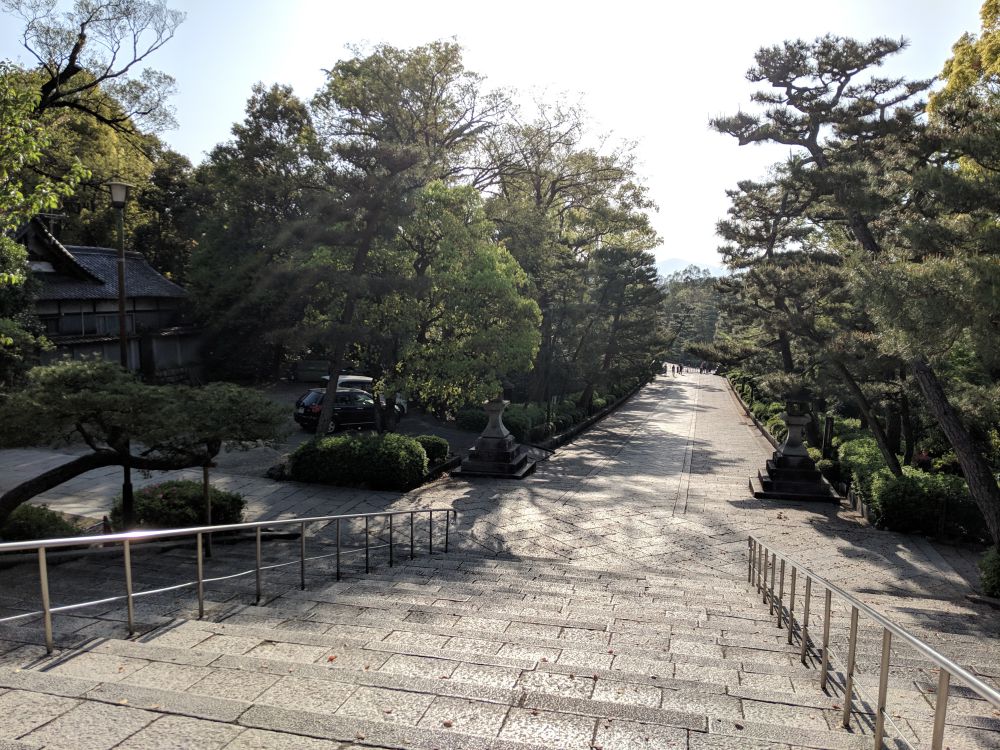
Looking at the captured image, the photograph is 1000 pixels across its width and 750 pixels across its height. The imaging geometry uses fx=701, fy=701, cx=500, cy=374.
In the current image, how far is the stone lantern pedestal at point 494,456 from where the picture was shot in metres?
18.1

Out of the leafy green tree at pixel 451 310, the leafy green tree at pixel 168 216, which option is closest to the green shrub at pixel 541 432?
the leafy green tree at pixel 451 310

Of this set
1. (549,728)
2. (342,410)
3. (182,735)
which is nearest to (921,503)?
(549,728)

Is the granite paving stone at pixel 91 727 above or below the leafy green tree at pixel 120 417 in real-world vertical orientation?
below

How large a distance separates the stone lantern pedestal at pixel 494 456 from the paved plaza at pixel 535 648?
4.30m

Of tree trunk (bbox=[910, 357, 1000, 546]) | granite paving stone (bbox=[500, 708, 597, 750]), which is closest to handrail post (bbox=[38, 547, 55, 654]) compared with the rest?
granite paving stone (bbox=[500, 708, 597, 750])

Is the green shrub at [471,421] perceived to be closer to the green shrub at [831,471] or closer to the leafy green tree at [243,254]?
the leafy green tree at [243,254]

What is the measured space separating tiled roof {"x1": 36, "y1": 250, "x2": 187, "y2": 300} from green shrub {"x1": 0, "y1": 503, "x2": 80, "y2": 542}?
12849 mm

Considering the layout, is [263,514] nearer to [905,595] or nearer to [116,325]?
[905,595]

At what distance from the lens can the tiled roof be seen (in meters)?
22.4

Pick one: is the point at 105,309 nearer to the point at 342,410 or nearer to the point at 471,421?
the point at 342,410

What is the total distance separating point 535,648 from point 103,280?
2347 centimetres

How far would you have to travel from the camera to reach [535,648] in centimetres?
522

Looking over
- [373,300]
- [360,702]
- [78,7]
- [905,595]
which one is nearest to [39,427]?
[360,702]

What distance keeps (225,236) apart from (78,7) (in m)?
13.4
